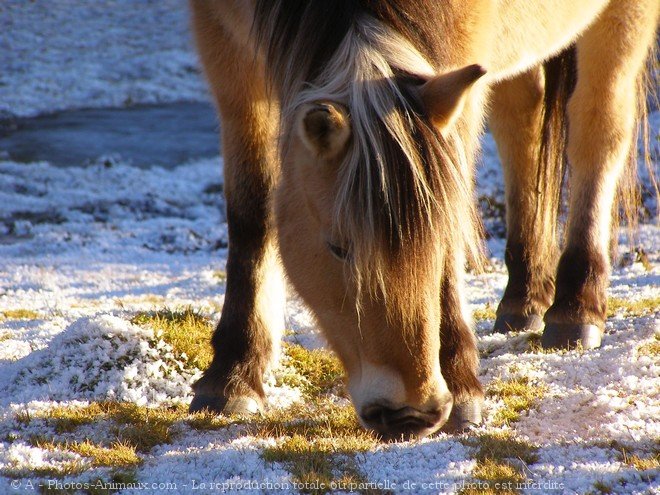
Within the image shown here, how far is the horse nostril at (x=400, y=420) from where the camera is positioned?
2.89 meters

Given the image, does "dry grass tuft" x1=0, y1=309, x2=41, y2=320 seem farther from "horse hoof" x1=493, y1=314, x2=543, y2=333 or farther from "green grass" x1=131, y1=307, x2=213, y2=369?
"horse hoof" x1=493, y1=314, x2=543, y2=333

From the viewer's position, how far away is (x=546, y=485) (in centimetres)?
292

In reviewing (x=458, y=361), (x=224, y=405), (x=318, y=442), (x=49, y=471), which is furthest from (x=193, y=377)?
(x=458, y=361)

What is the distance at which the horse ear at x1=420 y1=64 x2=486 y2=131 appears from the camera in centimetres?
274

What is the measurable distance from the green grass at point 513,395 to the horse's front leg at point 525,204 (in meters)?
1.30

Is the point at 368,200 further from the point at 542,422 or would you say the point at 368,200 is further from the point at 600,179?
the point at 600,179

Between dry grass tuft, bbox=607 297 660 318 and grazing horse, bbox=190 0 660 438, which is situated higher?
grazing horse, bbox=190 0 660 438

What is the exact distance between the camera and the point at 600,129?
17.6ft

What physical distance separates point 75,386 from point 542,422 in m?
2.47

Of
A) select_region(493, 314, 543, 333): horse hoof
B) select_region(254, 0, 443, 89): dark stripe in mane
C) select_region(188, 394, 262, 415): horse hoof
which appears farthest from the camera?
select_region(493, 314, 543, 333): horse hoof

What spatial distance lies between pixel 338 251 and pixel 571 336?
2474 millimetres

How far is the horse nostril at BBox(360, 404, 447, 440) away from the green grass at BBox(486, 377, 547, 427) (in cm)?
89

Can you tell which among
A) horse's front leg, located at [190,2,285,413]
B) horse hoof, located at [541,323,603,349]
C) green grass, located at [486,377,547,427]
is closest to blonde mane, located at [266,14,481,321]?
green grass, located at [486,377,547,427]

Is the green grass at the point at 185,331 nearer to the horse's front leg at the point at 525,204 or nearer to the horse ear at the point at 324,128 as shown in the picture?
the horse ear at the point at 324,128
